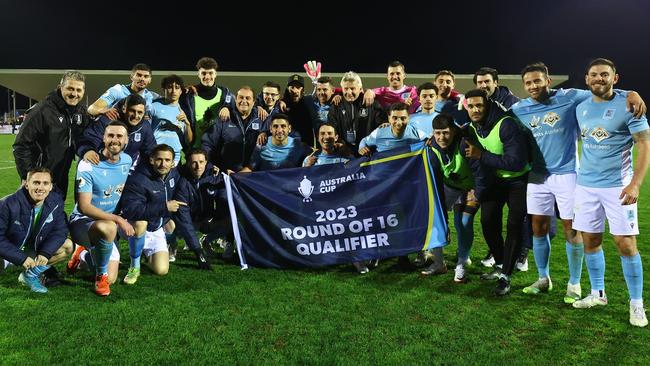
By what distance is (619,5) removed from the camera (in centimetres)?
5747

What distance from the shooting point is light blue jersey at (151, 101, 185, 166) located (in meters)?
5.46

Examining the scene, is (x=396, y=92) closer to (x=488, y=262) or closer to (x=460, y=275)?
(x=488, y=262)

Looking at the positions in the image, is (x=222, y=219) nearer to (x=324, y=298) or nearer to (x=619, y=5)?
(x=324, y=298)

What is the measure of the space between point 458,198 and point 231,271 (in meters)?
2.32

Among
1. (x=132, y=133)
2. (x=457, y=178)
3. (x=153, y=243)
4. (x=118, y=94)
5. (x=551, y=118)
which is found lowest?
(x=153, y=243)

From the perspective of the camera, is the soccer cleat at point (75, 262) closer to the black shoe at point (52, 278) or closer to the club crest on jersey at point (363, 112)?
the black shoe at point (52, 278)

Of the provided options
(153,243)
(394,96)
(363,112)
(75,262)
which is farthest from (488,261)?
(75,262)

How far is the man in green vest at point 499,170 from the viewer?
4051 millimetres

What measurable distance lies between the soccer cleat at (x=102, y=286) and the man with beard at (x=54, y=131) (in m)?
1.20

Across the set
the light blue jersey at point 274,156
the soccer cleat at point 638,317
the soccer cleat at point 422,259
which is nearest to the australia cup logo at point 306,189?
the light blue jersey at point 274,156

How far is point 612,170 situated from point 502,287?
4.12ft

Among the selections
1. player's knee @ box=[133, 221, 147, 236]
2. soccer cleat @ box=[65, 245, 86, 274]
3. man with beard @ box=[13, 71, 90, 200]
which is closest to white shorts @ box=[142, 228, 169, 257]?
player's knee @ box=[133, 221, 147, 236]

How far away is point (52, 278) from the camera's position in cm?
438

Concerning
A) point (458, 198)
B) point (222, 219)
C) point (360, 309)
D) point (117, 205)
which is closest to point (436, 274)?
point (458, 198)
